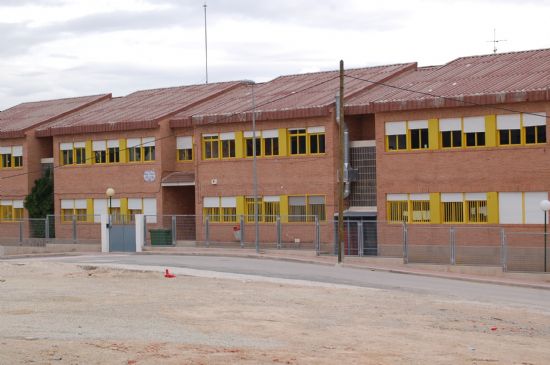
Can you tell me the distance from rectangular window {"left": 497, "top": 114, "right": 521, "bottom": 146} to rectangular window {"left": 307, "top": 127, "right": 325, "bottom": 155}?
30.5ft

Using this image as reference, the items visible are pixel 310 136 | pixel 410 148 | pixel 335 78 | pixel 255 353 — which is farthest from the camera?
pixel 335 78

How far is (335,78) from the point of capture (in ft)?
176

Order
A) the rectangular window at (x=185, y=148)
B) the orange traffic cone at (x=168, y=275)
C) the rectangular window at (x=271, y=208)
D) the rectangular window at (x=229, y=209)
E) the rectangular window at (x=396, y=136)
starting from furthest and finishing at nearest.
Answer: the rectangular window at (x=185, y=148), the rectangular window at (x=229, y=209), the rectangular window at (x=271, y=208), the rectangular window at (x=396, y=136), the orange traffic cone at (x=168, y=275)

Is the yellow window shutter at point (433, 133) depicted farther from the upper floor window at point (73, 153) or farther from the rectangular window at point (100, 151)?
the upper floor window at point (73, 153)

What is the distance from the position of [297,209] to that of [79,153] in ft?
54.6

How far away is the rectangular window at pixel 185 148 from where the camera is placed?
5469 centimetres

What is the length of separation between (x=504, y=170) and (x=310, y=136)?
1048cm

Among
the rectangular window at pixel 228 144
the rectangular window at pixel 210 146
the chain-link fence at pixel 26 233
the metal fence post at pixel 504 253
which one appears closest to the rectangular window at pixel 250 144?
the rectangular window at pixel 228 144

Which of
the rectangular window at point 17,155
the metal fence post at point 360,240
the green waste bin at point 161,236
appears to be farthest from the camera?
the rectangular window at point 17,155

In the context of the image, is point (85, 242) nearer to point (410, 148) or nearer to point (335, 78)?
point (335, 78)

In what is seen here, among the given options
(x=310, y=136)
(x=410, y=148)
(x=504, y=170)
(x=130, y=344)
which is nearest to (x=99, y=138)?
(x=310, y=136)

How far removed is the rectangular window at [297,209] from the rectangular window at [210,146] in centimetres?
552

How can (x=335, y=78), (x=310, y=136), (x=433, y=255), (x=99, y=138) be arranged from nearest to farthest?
(x=433, y=255), (x=310, y=136), (x=335, y=78), (x=99, y=138)

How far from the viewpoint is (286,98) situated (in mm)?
51031
